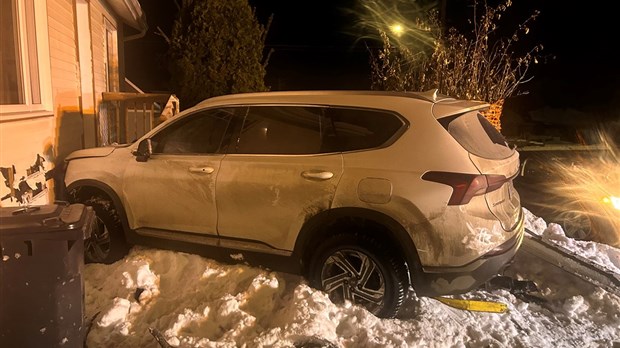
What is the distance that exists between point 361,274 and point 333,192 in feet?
2.15

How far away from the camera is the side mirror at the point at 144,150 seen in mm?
4609

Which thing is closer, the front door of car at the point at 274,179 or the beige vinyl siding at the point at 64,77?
the front door of car at the point at 274,179

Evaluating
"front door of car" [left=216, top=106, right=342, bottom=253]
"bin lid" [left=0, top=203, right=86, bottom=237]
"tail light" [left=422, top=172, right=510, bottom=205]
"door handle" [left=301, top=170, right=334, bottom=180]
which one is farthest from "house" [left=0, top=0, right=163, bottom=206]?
"tail light" [left=422, top=172, right=510, bottom=205]

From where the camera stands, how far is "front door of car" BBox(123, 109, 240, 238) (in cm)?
439

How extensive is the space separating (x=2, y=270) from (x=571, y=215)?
20.9ft

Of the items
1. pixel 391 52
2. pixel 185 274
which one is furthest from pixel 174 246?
pixel 391 52

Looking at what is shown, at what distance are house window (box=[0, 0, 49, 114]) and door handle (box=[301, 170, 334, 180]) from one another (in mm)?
2750

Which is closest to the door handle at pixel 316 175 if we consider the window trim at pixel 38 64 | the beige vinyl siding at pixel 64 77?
the window trim at pixel 38 64

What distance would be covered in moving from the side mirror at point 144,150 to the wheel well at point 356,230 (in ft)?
5.27

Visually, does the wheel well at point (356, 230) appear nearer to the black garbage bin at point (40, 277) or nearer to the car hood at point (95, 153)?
the black garbage bin at point (40, 277)

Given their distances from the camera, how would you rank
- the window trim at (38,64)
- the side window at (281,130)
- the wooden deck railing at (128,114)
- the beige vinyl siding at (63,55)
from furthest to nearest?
the wooden deck railing at (128,114) < the beige vinyl siding at (63,55) < the window trim at (38,64) < the side window at (281,130)

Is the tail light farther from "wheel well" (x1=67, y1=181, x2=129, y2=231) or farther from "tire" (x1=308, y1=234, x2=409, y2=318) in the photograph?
"wheel well" (x1=67, y1=181, x2=129, y2=231)

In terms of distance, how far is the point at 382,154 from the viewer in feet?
12.5

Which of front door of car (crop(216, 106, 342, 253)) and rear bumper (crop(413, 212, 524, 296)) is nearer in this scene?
rear bumper (crop(413, 212, 524, 296))
